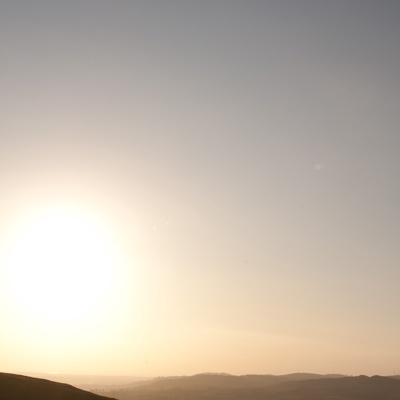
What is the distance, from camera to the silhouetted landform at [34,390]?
56.7 metres

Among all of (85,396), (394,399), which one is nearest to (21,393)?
(85,396)

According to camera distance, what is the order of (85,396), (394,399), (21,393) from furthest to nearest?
(394,399) < (85,396) < (21,393)

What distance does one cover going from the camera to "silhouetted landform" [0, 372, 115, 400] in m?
56.7

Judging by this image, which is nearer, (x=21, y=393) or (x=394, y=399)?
(x=21, y=393)

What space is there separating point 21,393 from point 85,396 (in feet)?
26.9

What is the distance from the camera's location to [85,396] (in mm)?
61938

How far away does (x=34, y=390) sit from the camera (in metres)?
59.2

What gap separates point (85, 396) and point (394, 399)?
567 ft

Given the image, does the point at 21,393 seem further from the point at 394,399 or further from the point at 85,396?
the point at 394,399

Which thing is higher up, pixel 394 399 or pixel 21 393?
pixel 394 399

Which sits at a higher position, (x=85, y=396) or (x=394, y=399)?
(x=394, y=399)

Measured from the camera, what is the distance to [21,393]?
57281 mm

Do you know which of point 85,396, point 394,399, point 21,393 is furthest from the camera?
point 394,399

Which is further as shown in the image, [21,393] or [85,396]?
[85,396]
